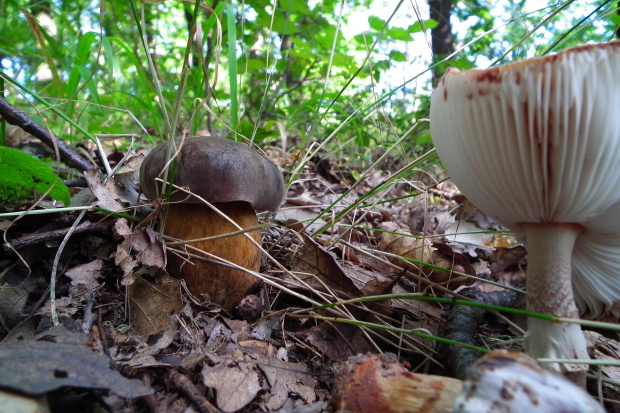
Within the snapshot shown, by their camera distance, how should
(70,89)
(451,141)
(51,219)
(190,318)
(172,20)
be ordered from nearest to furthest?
(451,141) < (190,318) < (51,219) < (70,89) < (172,20)

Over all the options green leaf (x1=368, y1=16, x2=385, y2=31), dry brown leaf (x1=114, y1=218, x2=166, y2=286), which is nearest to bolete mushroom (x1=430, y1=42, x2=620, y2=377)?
dry brown leaf (x1=114, y1=218, x2=166, y2=286)

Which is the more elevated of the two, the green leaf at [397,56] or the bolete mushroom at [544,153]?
the green leaf at [397,56]

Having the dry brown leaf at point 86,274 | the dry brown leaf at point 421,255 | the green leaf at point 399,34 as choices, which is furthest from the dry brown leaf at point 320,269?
the green leaf at point 399,34

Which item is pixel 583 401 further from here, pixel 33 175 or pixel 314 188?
pixel 314 188

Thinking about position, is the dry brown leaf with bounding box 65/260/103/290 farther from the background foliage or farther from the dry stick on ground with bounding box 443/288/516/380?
the dry stick on ground with bounding box 443/288/516/380

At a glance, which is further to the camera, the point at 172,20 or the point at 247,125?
the point at 172,20

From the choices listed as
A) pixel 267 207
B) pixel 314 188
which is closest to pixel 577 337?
pixel 267 207

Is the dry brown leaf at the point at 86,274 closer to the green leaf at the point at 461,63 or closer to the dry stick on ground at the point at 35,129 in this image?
the dry stick on ground at the point at 35,129

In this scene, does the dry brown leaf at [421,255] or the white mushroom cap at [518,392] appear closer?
the white mushroom cap at [518,392]
